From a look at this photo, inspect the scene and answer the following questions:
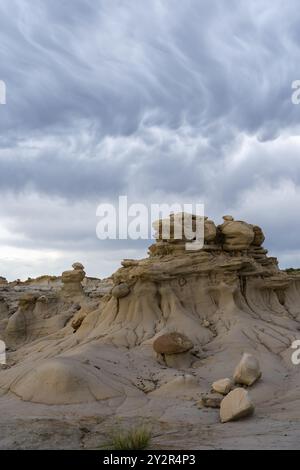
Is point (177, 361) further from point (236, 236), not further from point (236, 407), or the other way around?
point (236, 236)

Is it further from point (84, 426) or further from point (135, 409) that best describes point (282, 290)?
point (84, 426)

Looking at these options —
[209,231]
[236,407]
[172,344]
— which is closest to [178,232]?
[209,231]

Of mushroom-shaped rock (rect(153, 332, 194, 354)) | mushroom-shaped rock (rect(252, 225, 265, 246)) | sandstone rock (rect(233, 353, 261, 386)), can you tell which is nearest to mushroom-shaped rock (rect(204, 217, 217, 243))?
mushroom-shaped rock (rect(252, 225, 265, 246))

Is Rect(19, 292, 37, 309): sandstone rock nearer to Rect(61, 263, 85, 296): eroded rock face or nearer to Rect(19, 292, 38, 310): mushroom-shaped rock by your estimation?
Rect(19, 292, 38, 310): mushroom-shaped rock

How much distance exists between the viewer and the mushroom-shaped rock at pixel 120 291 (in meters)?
17.0

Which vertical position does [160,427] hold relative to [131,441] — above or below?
below

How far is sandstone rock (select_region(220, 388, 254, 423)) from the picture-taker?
9250 mm

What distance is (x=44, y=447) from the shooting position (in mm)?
7512

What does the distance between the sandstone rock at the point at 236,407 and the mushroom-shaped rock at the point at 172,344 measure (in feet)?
13.8

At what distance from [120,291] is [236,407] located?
817cm

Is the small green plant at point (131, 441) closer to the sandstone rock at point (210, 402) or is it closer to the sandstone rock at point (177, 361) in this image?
the sandstone rock at point (210, 402)

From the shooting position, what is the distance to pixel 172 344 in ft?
45.1

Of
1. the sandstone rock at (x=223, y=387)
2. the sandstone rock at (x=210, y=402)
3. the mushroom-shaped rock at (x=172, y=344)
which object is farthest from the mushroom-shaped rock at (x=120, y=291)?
the sandstone rock at (x=210, y=402)
